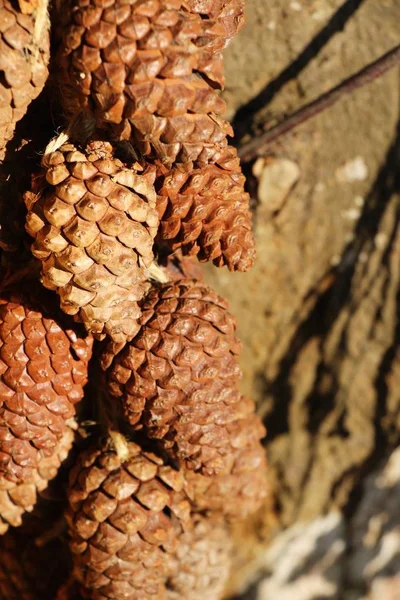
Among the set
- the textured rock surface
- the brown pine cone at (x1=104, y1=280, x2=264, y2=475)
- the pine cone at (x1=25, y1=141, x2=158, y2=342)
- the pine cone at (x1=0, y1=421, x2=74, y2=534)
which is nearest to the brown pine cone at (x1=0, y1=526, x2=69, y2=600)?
the pine cone at (x1=0, y1=421, x2=74, y2=534)

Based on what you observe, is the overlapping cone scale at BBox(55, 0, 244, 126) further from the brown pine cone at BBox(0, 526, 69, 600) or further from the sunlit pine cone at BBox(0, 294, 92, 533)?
the brown pine cone at BBox(0, 526, 69, 600)

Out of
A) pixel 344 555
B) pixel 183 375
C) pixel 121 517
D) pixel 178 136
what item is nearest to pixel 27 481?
pixel 121 517

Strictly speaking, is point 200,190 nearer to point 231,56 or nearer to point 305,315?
point 231,56

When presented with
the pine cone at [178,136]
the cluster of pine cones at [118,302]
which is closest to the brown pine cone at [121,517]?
the cluster of pine cones at [118,302]

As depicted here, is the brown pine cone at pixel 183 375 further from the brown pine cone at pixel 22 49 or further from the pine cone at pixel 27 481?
the brown pine cone at pixel 22 49

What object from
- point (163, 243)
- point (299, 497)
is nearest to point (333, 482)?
point (299, 497)

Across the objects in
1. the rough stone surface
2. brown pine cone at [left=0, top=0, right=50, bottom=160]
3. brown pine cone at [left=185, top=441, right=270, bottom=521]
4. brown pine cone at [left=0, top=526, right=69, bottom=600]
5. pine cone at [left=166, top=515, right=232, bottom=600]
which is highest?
the rough stone surface
